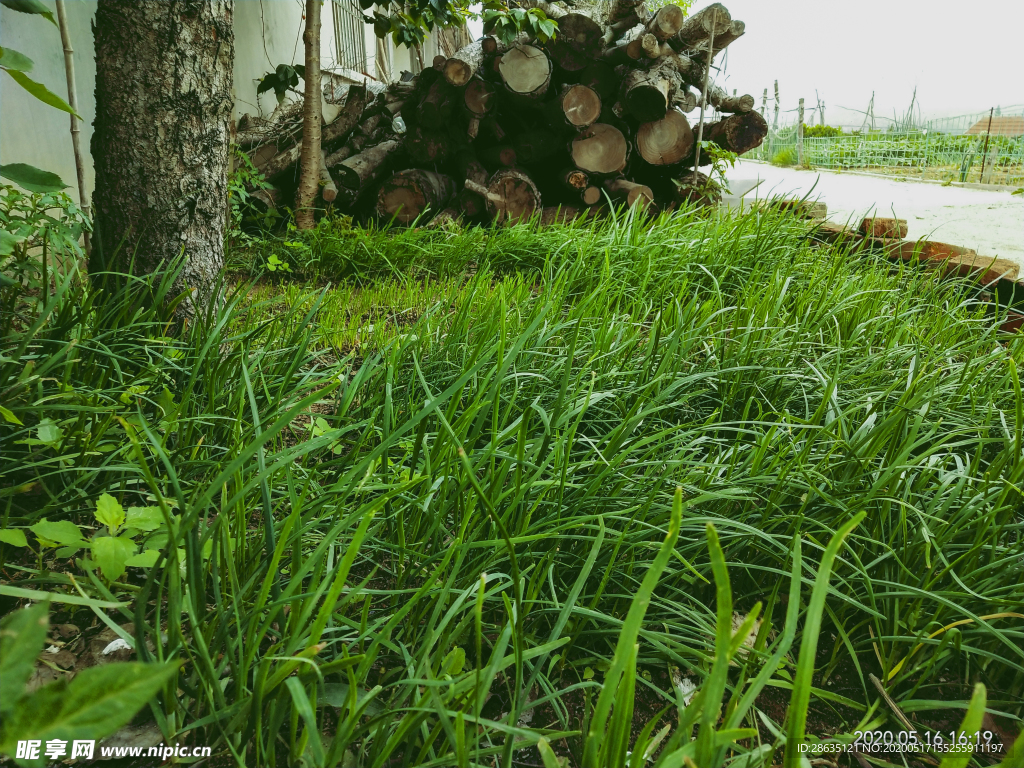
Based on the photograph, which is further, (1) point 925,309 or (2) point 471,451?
(1) point 925,309

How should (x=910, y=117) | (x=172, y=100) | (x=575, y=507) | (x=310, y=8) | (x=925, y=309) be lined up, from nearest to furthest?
(x=575, y=507)
(x=172, y=100)
(x=925, y=309)
(x=310, y=8)
(x=910, y=117)

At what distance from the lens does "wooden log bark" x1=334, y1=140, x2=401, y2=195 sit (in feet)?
12.4

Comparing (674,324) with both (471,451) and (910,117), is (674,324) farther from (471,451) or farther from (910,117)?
(910,117)

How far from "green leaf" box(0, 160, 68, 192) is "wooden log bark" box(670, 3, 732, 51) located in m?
3.63

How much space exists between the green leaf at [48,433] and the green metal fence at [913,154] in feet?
45.2

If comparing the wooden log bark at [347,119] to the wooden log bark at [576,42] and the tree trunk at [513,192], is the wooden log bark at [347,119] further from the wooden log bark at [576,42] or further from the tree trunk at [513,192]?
the wooden log bark at [576,42]

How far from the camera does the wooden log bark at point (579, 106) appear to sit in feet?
12.6

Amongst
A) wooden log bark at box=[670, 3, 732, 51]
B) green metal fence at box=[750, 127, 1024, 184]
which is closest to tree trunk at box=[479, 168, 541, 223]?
wooden log bark at box=[670, 3, 732, 51]

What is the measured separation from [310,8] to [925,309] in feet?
9.93

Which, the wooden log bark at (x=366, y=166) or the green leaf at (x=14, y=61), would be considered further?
the wooden log bark at (x=366, y=166)

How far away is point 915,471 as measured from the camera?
1.15 metres

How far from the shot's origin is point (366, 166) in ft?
12.6

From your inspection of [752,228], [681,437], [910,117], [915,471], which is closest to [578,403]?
[681,437]

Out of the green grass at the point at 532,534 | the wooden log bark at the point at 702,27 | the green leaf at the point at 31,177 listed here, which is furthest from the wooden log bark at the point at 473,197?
the green leaf at the point at 31,177
